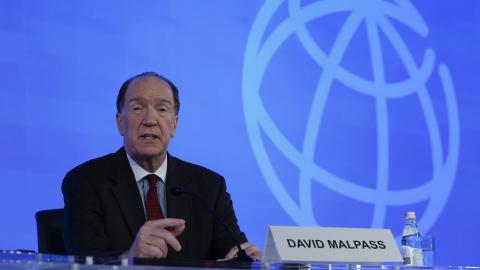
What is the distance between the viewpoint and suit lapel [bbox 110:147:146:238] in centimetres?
265

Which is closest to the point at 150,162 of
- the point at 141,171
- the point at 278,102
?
the point at 141,171

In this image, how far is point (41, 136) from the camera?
3.58m

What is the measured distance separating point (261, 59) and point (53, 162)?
1.32 m

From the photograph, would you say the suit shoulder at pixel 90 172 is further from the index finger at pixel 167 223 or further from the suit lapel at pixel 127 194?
the index finger at pixel 167 223

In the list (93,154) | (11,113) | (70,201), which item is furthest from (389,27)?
(70,201)

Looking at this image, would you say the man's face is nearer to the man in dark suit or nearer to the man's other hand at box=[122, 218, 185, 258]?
the man in dark suit

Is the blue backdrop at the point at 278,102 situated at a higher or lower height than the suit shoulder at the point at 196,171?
higher

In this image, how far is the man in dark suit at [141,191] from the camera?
8.57 feet

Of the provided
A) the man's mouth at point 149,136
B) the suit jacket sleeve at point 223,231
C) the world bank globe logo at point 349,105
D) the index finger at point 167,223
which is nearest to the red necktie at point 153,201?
the man's mouth at point 149,136

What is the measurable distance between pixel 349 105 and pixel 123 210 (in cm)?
218

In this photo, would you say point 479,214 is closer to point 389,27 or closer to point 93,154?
point 389,27

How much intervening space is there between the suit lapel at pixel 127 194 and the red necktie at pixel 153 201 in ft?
0.11

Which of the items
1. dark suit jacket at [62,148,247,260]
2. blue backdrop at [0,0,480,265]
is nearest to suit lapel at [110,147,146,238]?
dark suit jacket at [62,148,247,260]

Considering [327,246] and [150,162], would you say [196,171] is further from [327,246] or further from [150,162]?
[327,246]
